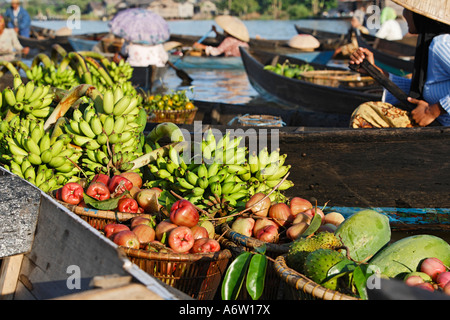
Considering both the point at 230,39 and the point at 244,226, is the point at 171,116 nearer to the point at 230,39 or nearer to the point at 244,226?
the point at 244,226

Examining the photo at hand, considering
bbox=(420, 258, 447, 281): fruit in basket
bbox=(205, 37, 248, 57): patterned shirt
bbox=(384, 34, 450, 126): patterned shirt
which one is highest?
bbox=(384, 34, 450, 126): patterned shirt

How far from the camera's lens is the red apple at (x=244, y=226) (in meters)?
2.44

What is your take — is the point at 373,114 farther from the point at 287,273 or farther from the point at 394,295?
the point at 394,295

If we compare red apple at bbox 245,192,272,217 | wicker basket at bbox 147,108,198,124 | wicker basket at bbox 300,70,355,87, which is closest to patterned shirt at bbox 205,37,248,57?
wicker basket at bbox 300,70,355,87

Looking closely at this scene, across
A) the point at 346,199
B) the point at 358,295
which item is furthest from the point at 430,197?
the point at 358,295

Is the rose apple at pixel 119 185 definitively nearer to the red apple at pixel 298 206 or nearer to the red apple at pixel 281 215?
the red apple at pixel 281 215

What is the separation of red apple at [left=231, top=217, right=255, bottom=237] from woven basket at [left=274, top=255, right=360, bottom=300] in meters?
0.43

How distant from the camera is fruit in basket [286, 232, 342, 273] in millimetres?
2033

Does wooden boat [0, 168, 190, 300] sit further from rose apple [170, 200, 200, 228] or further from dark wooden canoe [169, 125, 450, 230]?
dark wooden canoe [169, 125, 450, 230]

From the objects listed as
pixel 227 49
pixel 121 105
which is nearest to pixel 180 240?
pixel 121 105

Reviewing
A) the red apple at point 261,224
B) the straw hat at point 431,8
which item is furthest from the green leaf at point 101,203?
the straw hat at point 431,8

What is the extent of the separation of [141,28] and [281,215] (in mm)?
7516

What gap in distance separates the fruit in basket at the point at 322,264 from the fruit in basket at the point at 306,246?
0.30 feet

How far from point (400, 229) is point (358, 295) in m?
2.29
